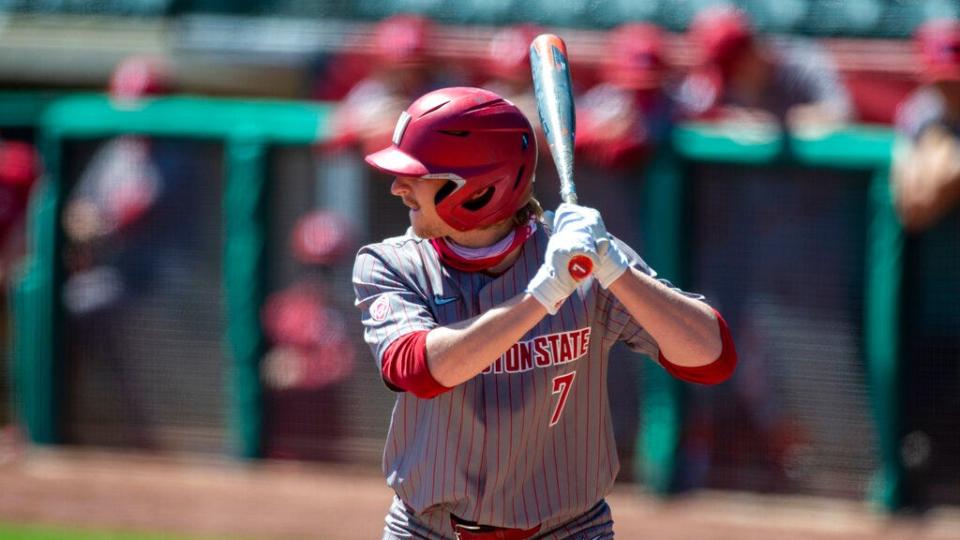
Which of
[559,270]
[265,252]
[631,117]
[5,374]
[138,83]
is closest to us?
[559,270]

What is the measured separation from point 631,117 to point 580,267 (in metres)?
3.34

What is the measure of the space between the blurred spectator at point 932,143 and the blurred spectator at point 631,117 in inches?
36.5

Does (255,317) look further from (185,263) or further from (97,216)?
(97,216)

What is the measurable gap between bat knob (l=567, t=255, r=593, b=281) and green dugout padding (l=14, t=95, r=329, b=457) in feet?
12.5

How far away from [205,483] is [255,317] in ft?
2.42

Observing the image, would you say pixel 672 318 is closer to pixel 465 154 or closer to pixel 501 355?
pixel 501 355

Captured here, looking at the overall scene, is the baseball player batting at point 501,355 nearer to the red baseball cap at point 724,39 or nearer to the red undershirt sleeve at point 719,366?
the red undershirt sleeve at point 719,366

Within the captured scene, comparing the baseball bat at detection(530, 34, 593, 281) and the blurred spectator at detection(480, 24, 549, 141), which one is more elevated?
the baseball bat at detection(530, 34, 593, 281)

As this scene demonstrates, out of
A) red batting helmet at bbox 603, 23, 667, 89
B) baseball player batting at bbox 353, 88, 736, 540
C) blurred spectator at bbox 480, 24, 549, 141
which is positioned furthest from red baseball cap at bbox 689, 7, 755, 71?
baseball player batting at bbox 353, 88, 736, 540

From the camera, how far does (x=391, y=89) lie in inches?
237

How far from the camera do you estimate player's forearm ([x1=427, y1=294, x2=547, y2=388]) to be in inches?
94.3

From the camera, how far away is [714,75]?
584 centimetres

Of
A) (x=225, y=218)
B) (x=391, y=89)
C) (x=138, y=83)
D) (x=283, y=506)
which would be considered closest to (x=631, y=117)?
(x=391, y=89)

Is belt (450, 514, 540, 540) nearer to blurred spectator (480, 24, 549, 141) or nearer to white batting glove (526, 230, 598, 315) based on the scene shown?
white batting glove (526, 230, 598, 315)
